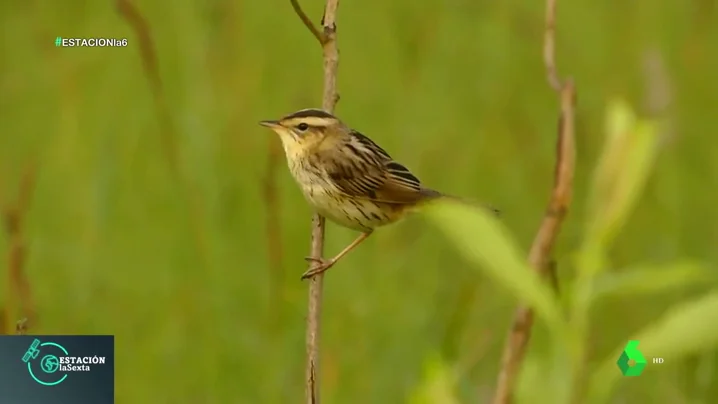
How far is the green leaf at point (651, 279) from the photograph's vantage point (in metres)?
0.89

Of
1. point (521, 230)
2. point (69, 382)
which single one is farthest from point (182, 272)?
point (521, 230)

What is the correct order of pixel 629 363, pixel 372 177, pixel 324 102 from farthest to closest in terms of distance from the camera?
Result: pixel 372 177, pixel 324 102, pixel 629 363

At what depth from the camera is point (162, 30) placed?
5.19 m

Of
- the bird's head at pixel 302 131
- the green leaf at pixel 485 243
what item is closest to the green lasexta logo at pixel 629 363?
the green leaf at pixel 485 243

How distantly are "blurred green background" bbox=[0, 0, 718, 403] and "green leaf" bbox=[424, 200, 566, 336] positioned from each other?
2765 millimetres

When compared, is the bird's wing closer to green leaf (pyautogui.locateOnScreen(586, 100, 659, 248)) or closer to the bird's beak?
the bird's beak

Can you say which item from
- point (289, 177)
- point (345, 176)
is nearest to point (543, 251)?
point (345, 176)

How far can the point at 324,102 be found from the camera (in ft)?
8.66

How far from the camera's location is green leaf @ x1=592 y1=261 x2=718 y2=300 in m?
0.89

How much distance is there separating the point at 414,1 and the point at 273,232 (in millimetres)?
1897
